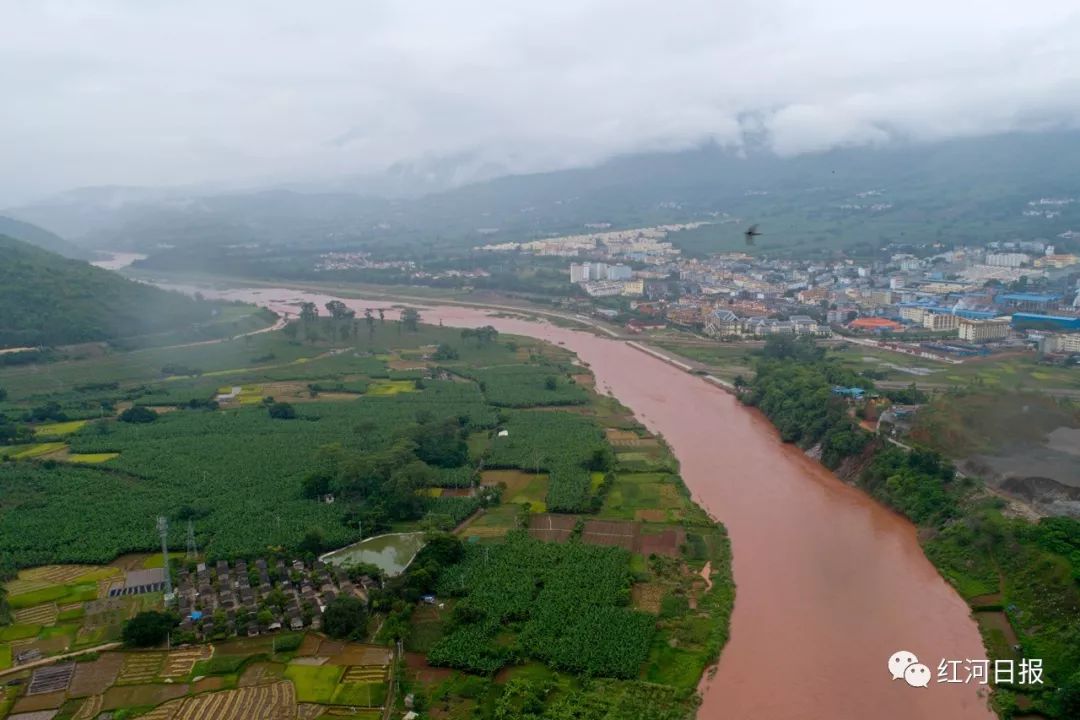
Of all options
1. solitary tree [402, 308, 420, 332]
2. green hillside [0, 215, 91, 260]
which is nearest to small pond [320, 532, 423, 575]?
solitary tree [402, 308, 420, 332]

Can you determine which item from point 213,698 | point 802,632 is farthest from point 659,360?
point 213,698

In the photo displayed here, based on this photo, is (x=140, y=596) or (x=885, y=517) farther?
(x=885, y=517)

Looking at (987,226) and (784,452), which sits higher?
(987,226)

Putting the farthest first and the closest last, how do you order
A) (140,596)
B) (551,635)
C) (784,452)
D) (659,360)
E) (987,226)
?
(987,226)
(659,360)
(784,452)
(140,596)
(551,635)

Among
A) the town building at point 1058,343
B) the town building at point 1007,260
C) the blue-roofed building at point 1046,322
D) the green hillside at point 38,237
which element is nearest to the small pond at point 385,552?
the town building at point 1058,343

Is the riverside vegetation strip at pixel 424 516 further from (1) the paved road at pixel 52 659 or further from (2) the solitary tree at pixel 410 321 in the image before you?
(2) the solitary tree at pixel 410 321

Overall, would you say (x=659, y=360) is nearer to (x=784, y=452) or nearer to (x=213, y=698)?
(x=784, y=452)
